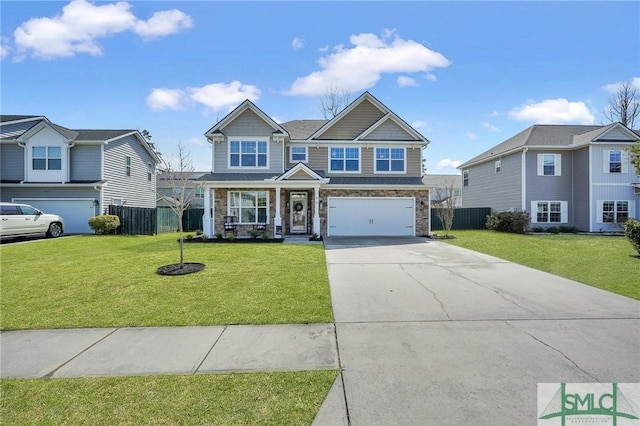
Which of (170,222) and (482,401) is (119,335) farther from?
(170,222)

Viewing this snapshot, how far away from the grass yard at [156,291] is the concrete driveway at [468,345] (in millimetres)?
1018

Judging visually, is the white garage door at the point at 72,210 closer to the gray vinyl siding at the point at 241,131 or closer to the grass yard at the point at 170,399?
the gray vinyl siding at the point at 241,131

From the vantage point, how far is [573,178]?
22406 mm

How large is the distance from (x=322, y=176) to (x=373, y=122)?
15.6ft

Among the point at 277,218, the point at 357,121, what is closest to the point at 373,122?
the point at 357,121

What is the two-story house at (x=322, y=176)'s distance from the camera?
58.0ft

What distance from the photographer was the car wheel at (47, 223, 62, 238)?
16844mm

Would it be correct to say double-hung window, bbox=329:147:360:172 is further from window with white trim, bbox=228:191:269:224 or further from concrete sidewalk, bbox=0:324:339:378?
concrete sidewalk, bbox=0:324:339:378

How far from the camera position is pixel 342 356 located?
13.1 feet

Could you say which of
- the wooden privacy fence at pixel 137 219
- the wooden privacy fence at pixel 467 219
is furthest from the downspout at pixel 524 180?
the wooden privacy fence at pixel 137 219

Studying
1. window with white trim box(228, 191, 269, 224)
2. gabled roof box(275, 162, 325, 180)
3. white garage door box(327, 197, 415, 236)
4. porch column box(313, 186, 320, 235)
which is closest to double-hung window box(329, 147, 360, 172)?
white garage door box(327, 197, 415, 236)

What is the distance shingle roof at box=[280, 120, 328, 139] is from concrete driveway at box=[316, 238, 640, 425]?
1335 cm

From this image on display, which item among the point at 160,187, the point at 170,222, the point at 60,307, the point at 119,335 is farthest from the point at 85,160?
the point at 119,335

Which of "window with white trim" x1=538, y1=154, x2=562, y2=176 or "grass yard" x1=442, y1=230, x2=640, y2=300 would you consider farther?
"window with white trim" x1=538, y1=154, x2=562, y2=176
